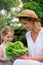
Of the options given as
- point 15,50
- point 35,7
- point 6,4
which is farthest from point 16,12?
point 15,50

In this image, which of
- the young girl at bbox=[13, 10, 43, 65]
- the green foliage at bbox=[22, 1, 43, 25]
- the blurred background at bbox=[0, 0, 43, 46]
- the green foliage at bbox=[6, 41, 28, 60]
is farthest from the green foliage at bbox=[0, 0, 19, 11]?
the green foliage at bbox=[6, 41, 28, 60]

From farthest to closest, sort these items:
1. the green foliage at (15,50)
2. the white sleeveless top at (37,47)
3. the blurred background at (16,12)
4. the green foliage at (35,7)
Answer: the green foliage at (35,7)
the blurred background at (16,12)
the white sleeveless top at (37,47)
the green foliage at (15,50)

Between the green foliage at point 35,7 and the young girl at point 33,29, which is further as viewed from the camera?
the green foliage at point 35,7

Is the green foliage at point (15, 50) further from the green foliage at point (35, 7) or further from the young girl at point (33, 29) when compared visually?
the green foliage at point (35, 7)

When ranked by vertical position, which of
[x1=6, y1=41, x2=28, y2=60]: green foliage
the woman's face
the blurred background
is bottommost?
the blurred background

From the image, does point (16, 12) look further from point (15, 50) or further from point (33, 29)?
point (15, 50)

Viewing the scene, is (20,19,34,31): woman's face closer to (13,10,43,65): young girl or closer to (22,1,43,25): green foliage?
(13,10,43,65): young girl

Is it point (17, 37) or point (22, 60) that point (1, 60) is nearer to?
point (22, 60)

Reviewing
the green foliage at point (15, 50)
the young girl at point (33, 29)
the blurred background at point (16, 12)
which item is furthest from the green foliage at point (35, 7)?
the green foliage at point (15, 50)

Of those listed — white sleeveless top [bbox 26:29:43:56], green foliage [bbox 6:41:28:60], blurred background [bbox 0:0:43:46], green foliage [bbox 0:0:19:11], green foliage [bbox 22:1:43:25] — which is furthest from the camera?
green foliage [bbox 0:0:19:11]

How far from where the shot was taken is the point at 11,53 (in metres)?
2.92

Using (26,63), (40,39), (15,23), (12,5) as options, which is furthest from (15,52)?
(12,5)

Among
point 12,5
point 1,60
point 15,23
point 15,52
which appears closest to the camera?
point 15,52

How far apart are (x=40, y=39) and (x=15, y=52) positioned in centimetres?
57
